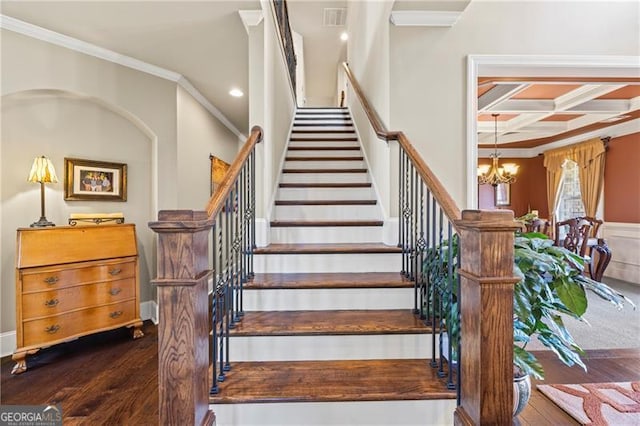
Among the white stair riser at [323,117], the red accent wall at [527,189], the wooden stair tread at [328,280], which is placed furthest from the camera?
the red accent wall at [527,189]

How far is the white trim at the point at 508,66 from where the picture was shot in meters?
2.35

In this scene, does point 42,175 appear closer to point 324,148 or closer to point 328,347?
point 328,347

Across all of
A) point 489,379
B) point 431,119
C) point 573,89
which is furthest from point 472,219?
point 573,89

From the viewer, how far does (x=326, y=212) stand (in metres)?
2.87

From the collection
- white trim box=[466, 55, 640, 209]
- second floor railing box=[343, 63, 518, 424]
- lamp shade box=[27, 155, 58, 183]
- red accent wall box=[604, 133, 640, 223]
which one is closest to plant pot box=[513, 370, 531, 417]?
second floor railing box=[343, 63, 518, 424]

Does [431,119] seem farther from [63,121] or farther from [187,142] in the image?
[63,121]

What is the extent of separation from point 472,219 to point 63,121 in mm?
3543

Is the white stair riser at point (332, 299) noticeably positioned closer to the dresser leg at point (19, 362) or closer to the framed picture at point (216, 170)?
the dresser leg at point (19, 362)

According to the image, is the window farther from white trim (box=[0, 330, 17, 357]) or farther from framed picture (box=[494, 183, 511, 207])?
white trim (box=[0, 330, 17, 357])

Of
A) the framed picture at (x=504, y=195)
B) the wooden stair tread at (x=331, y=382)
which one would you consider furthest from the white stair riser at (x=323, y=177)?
the framed picture at (x=504, y=195)

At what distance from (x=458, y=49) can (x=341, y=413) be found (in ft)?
8.24

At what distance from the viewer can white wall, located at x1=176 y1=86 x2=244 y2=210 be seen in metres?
3.60

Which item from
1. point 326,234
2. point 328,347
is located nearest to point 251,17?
point 326,234

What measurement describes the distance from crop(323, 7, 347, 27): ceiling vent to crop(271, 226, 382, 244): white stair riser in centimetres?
524
